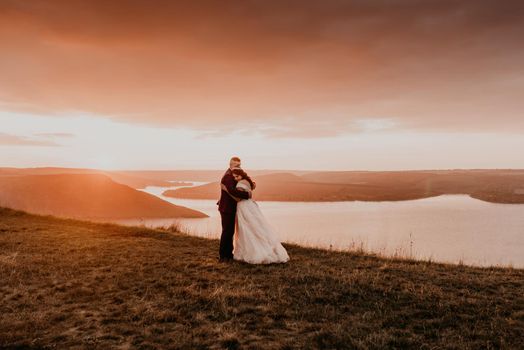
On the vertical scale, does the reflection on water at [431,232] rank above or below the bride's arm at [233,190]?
below

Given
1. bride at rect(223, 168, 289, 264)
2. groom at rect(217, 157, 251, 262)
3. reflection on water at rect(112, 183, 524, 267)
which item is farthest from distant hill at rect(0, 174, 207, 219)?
bride at rect(223, 168, 289, 264)

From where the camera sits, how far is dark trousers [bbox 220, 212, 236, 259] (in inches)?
504

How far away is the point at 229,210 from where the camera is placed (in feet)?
42.9

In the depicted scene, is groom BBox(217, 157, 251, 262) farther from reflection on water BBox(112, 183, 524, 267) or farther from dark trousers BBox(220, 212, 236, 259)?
reflection on water BBox(112, 183, 524, 267)

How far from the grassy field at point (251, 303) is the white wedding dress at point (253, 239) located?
603mm

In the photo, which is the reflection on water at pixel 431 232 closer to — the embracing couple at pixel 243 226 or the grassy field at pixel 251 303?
the embracing couple at pixel 243 226

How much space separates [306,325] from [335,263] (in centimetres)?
551

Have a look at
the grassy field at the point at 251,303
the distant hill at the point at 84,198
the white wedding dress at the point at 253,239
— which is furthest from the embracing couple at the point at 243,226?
the distant hill at the point at 84,198

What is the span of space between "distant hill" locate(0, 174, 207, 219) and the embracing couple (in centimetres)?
7453

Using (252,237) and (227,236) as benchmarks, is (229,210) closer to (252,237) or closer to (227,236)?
(227,236)

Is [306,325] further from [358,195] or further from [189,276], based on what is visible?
[358,195]

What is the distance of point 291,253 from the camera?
1395 cm

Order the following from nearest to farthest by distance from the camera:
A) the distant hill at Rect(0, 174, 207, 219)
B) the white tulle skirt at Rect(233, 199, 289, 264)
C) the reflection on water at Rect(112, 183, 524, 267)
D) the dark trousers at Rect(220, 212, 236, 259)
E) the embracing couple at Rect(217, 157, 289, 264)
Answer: the white tulle skirt at Rect(233, 199, 289, 264), the embracing couple at Rect(217, 157, 289, 264), the dark trousers at Rect(220, 212, 236, 259), the reflection on water at Rect(112, 183, 524, 267), the distant hill at Rect(0, 174, 207, 219)

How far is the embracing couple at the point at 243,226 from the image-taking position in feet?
40.3
